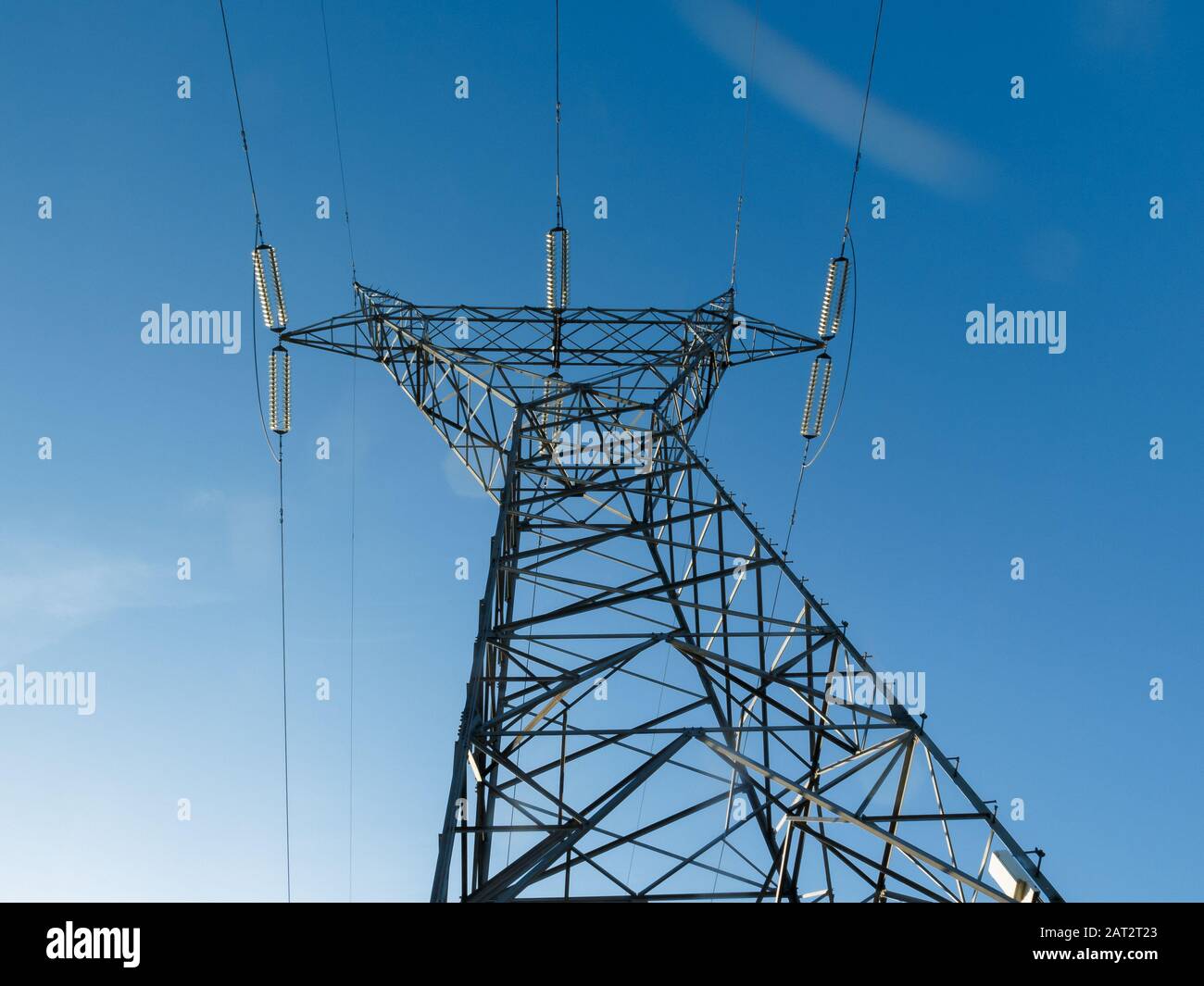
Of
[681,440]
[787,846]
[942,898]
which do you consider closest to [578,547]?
[681,440]

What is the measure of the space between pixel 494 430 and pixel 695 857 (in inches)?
313
